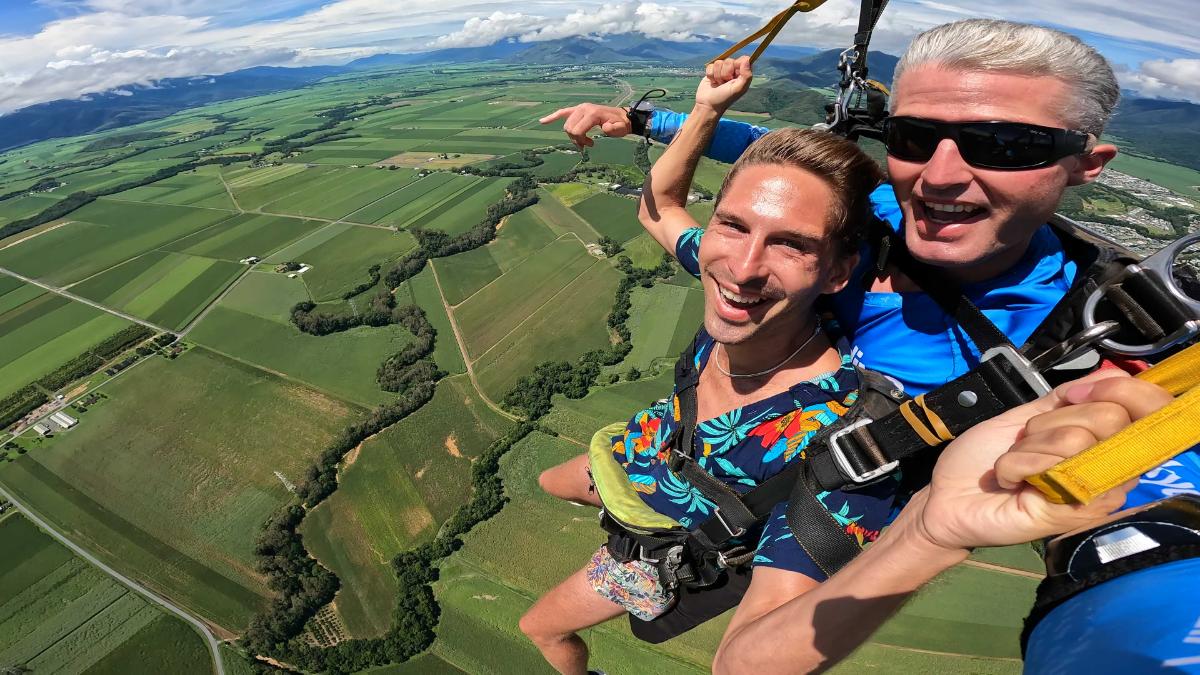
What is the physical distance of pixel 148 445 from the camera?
93.8 ft

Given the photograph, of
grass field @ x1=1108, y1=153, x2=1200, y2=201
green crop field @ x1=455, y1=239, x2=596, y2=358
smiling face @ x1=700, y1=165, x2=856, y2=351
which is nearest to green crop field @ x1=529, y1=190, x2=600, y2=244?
green crop field @ x1=455, y1=239, x2=596, y2=358

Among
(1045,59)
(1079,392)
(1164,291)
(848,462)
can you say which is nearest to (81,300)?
(848,462)

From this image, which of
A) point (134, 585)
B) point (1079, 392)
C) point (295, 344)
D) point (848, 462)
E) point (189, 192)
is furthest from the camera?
point (189, 192)

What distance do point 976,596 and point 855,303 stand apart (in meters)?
23.3

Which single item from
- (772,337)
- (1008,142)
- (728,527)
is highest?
(1008,142)

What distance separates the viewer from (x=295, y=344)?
35.7 metres

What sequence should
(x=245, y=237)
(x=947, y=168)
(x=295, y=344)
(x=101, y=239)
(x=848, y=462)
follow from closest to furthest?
(x=947, y=168)
(x=848, y=462)
(x=295, y=344)
(x=245, y=237)
(x=101, y=239)

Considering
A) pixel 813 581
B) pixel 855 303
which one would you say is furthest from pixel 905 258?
pixel 813 581

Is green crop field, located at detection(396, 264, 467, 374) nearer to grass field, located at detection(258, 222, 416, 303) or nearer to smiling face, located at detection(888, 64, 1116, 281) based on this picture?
grass field, located at detection(258, 222, 416, 303)

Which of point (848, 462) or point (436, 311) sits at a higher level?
point (848, 462)

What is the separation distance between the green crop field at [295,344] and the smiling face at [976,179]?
106 feet

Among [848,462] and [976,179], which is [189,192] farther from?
[976,179]

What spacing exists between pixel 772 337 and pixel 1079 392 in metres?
1.45

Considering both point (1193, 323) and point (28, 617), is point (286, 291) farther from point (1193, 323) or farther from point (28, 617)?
point (1193, 323)
